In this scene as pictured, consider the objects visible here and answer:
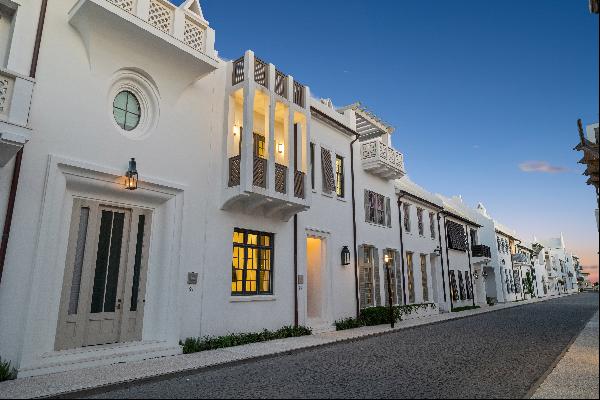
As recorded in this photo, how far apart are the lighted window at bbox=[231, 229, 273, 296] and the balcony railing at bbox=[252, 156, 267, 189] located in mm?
1658

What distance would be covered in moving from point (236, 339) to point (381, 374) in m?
4.70

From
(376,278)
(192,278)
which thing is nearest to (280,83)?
(192,278)

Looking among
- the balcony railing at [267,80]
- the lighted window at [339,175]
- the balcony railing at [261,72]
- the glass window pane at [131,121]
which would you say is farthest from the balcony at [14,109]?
the lighted window at [339,175]

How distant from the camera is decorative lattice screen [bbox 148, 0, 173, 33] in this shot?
8.89 metres

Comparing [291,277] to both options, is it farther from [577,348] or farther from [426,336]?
[577,348]

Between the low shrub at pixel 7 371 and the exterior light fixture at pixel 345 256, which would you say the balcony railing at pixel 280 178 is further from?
the low shrub at pixel 7 371

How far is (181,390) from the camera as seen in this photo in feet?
18.6

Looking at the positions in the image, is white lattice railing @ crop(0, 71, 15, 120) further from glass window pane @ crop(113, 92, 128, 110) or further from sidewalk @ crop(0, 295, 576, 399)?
sidewalk @ crop(0, 295, 576, 399)

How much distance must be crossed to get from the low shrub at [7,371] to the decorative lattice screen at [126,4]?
7.39 m

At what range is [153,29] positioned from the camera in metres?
8.58

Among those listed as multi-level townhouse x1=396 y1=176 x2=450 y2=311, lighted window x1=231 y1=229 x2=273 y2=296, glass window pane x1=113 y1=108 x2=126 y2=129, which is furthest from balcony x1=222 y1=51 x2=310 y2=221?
multi-level townhouse x1=396 y1=176 x2=450 y2=311

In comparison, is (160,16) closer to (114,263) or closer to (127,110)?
(127,110)

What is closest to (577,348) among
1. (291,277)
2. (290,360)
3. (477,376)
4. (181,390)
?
(477,376)

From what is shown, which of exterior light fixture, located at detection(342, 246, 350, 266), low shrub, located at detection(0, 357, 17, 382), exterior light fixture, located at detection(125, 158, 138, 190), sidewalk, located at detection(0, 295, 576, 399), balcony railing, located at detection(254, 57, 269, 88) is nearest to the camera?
sidewalk, located at detection(0, 295, 576, 399)
